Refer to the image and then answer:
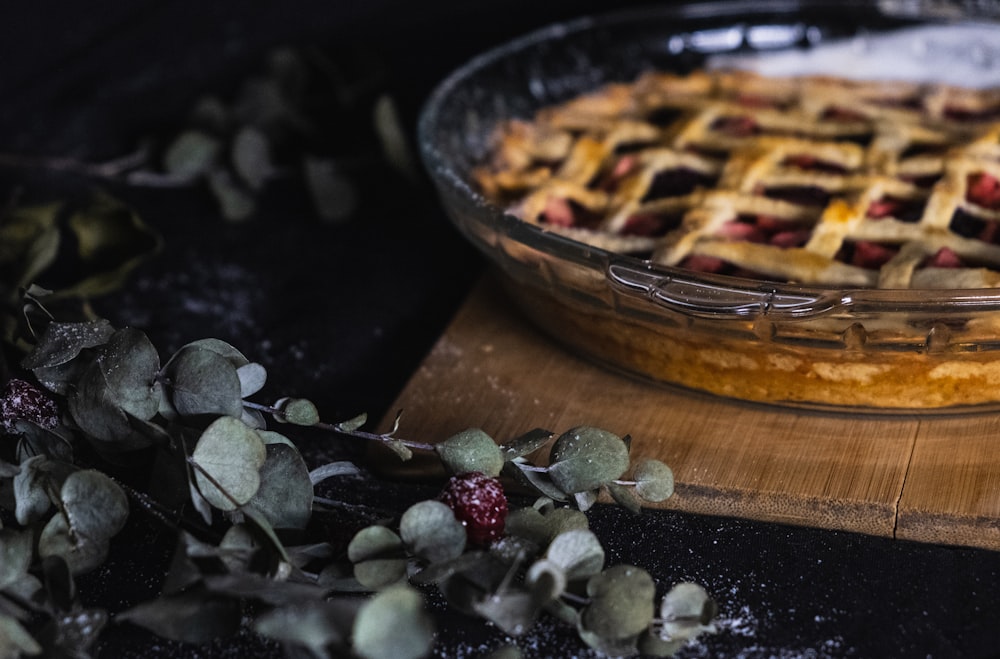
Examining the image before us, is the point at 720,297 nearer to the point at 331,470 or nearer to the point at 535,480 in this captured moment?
the point at 535,480

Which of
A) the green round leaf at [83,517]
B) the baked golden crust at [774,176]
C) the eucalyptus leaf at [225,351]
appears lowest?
the baked golden crust at [774,176]

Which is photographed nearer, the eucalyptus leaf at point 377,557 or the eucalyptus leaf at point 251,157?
the eucalyptus leaf at point 377,557

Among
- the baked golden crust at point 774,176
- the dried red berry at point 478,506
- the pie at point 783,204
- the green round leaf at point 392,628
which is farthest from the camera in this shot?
the baked golden crust at point 774,176

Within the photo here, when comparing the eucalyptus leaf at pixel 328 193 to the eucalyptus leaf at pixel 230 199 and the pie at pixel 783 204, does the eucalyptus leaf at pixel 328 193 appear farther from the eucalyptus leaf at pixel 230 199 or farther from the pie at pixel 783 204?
the pie at pixel 783 204

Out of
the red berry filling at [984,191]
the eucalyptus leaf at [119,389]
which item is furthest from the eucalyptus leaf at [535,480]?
the red berry filling at [984,191]

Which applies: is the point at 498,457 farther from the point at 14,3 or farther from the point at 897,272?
the point at 14,3

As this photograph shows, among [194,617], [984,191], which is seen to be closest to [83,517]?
[194,617]

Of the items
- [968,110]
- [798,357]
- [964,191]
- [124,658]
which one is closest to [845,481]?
[798,357]
